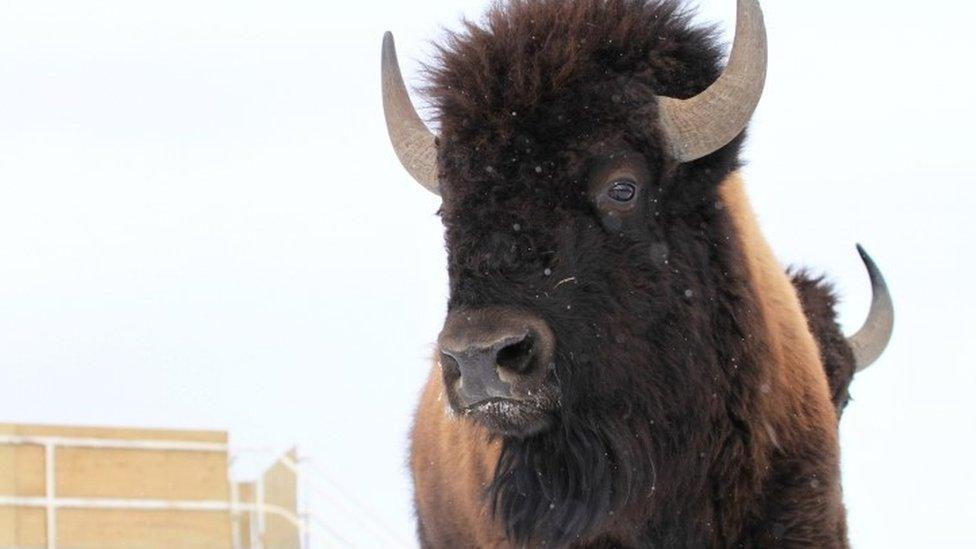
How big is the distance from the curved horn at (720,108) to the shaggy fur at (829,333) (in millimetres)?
2480

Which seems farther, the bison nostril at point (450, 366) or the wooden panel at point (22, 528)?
the wooden panel at point (22, 528)

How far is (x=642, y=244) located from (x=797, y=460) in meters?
1.08

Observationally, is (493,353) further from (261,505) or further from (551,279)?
(261,505)

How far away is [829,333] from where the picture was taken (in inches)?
338

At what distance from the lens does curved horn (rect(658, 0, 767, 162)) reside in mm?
5957

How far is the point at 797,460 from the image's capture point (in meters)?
6.25

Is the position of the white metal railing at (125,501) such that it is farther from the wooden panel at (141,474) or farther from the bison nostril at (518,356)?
the bison nostril at (518,356)

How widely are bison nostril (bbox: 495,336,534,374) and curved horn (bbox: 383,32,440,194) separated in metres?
1.33

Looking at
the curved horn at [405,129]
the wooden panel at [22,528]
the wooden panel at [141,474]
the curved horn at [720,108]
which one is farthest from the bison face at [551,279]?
the wooden panel at [141,474]

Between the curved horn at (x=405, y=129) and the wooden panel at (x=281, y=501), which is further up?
the wooden panel at (x=281, y=501)

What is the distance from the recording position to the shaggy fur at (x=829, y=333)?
329 inches

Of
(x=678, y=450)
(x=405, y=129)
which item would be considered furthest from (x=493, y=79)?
(x=678, y=450)

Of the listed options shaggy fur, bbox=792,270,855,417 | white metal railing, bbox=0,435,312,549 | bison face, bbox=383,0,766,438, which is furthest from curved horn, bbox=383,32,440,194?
white metal railing, bbox=0,435,312,549

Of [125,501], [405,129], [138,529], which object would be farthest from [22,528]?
[405,129]
